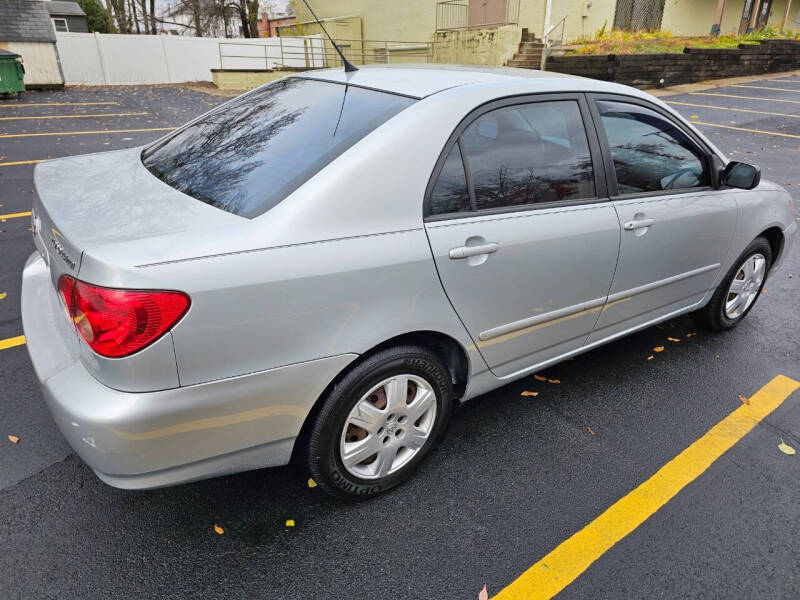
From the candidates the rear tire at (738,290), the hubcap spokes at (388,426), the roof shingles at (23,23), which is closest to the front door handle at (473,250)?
the hubcap spokes at (388,426)

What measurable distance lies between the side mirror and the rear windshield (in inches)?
82.9

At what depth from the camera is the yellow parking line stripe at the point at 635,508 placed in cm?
212

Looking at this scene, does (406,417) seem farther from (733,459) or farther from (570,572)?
(733,459)

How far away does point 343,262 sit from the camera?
6.55 ft

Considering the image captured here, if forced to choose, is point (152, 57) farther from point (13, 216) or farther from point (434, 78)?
point (434, 78)

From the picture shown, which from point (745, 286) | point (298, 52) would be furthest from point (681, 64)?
point (745, 286)

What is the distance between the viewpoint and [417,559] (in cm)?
218

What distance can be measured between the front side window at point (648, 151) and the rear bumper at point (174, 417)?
181cm

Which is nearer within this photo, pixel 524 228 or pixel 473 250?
pixel 473 250

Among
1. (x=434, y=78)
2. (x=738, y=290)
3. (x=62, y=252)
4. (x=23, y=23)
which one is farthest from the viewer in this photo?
(x=23, y=23)

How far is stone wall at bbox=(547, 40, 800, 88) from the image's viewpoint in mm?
16672

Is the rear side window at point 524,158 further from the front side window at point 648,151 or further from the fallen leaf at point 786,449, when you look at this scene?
the fallen leaf at point 786,449

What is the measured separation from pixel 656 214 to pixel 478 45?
1803 cm

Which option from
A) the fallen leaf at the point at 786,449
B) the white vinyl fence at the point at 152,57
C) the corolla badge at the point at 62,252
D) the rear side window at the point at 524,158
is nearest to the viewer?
the corolla badge at the point at 62,252
